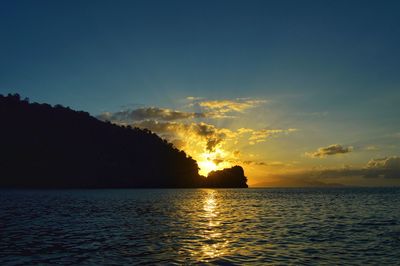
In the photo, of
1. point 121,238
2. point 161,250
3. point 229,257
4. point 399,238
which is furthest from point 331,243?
point 121,238

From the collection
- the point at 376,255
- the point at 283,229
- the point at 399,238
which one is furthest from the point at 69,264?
the point at 399,238

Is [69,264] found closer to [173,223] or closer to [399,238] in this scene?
[173,223]

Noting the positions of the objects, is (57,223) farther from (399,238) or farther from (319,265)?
(399,238)

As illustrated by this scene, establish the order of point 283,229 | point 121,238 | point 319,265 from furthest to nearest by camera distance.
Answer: point 283,229
point 121,238
point 319,265

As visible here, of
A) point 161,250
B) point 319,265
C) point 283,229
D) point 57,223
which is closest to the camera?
point 319,265

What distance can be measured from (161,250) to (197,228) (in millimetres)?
15122

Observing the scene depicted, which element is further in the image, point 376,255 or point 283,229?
point 283,229

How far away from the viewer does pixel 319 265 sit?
81.0ft

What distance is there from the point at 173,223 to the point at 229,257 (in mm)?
24102

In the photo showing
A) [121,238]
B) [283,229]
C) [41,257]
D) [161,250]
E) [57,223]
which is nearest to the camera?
[41,257]

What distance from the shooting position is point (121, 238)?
3616 cm

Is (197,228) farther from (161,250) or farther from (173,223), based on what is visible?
(161,250)

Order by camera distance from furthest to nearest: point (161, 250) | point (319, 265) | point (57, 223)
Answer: point (57, 223)
point (161, 250)
point (319, 265)

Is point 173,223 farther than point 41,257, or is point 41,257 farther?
point 173,223
